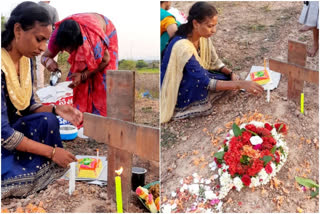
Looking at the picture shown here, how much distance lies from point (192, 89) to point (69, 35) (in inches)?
42.6

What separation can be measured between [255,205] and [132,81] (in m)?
1.00

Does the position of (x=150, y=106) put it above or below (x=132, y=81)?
below

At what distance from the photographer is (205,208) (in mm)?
2109

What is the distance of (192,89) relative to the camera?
2.96 metres

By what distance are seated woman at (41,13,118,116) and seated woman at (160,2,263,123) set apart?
52 cm

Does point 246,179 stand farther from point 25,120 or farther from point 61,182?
point 25,120

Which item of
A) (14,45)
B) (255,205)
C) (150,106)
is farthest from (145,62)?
(255,205)

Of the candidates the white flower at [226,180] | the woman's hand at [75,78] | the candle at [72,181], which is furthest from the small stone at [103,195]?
the woman's hand at [75,78]

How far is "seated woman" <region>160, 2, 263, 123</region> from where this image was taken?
108 inches

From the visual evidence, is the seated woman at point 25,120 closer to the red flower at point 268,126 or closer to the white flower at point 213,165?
the white flower at point 213,165

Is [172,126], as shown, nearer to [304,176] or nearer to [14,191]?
Result: [304,176]

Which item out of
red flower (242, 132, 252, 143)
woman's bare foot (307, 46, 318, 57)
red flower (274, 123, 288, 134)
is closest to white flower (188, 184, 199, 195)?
red flower (242, 132, 252, 143)

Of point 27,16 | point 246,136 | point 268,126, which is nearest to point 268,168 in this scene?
point 246,136

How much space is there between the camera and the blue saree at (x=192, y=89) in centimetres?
286
